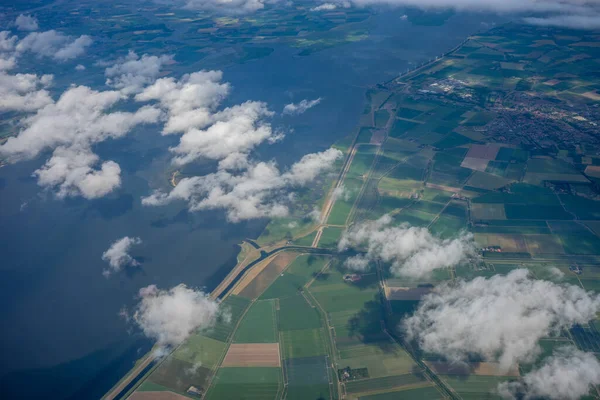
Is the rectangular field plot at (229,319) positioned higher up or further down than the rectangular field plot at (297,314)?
higher up

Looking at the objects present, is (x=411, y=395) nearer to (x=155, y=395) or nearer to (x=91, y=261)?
(x=155, y=395)

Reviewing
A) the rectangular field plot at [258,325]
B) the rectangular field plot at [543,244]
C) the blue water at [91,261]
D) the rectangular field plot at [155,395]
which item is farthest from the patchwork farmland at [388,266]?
the blue water at [91,261]

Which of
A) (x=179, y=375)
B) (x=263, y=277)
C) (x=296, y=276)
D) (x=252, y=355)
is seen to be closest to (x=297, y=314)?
(x=296, y=276)

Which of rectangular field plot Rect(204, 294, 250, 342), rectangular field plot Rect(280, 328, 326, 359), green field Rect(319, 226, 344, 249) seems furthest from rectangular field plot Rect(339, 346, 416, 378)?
green field Rect(319, 226, 344, 249)

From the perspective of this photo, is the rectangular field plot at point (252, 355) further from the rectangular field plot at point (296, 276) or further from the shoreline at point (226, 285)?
the rectangular field plot at point (296, 276)

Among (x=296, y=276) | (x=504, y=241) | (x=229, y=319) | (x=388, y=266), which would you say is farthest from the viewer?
(x=504, y=241)

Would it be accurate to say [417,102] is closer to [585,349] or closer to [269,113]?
[269,113]
